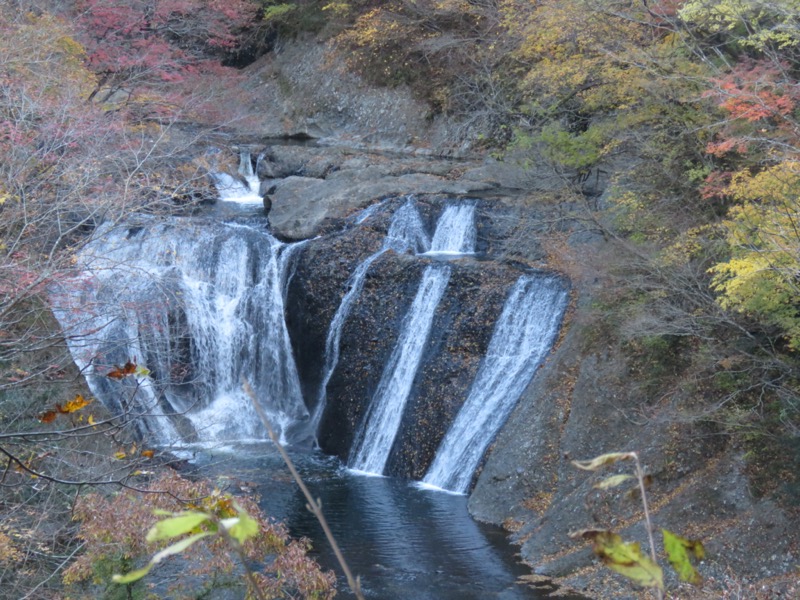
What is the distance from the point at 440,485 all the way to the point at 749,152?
7423 millimetres

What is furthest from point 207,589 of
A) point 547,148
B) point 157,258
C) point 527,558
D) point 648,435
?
point 157,258

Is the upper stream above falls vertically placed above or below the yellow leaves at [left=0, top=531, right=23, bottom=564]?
below

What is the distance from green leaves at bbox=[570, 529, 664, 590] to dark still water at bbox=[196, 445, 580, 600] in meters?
7.97

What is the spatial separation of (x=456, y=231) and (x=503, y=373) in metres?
4.25

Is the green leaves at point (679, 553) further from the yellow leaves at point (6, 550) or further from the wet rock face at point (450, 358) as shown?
the wet rock face at point (450, 358)

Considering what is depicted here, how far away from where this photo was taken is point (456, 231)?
1802 cm

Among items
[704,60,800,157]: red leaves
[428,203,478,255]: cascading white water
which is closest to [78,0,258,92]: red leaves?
[428,203,478,255]: cascading white water

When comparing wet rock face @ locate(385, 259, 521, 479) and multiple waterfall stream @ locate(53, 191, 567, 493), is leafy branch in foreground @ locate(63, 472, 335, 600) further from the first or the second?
wet rock face @ locate(385, 259, 521, 479)

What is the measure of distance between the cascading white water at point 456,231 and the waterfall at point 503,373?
2647 millimetres

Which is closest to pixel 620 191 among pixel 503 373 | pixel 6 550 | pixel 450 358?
pixel 503 373

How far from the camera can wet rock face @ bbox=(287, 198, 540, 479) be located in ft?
49.9

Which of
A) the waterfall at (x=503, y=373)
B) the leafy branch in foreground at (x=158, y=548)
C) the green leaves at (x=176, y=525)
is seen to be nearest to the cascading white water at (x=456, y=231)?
the waterfall at (x=503, y=373)

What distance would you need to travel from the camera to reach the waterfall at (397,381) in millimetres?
15383

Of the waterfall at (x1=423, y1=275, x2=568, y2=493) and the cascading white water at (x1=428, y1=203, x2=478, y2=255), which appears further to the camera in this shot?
the cascading white water at (x1=428, y1=203, x2=478, y2=255)
